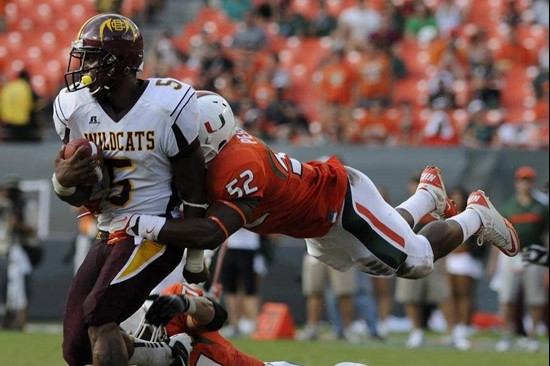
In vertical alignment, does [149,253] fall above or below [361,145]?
above

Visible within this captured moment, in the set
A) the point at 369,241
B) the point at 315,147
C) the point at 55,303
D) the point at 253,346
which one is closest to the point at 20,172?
→ the point at 55,303

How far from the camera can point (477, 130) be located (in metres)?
14.9

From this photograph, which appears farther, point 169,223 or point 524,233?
point 524,233

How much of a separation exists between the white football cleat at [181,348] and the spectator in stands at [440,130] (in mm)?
8387

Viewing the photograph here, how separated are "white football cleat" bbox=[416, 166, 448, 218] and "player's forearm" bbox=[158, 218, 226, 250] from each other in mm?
1918

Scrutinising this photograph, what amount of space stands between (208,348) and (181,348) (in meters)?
0.19

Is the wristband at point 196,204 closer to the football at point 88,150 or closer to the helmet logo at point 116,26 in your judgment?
the football at point 88,150

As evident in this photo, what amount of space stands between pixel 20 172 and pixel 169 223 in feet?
31.1

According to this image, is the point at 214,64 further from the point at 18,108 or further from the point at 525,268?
the point at 525,268

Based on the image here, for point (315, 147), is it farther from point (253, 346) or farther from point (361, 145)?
point (253, 346)

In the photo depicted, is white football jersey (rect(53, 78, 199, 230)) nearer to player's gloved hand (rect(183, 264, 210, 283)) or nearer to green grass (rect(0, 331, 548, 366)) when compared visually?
player's gloved hand (rect(183, 264, 210, 283))

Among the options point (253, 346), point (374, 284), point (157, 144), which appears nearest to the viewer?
point (157, 144)

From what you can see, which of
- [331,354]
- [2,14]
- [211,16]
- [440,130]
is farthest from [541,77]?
[2,14]

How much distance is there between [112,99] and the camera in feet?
20.8
